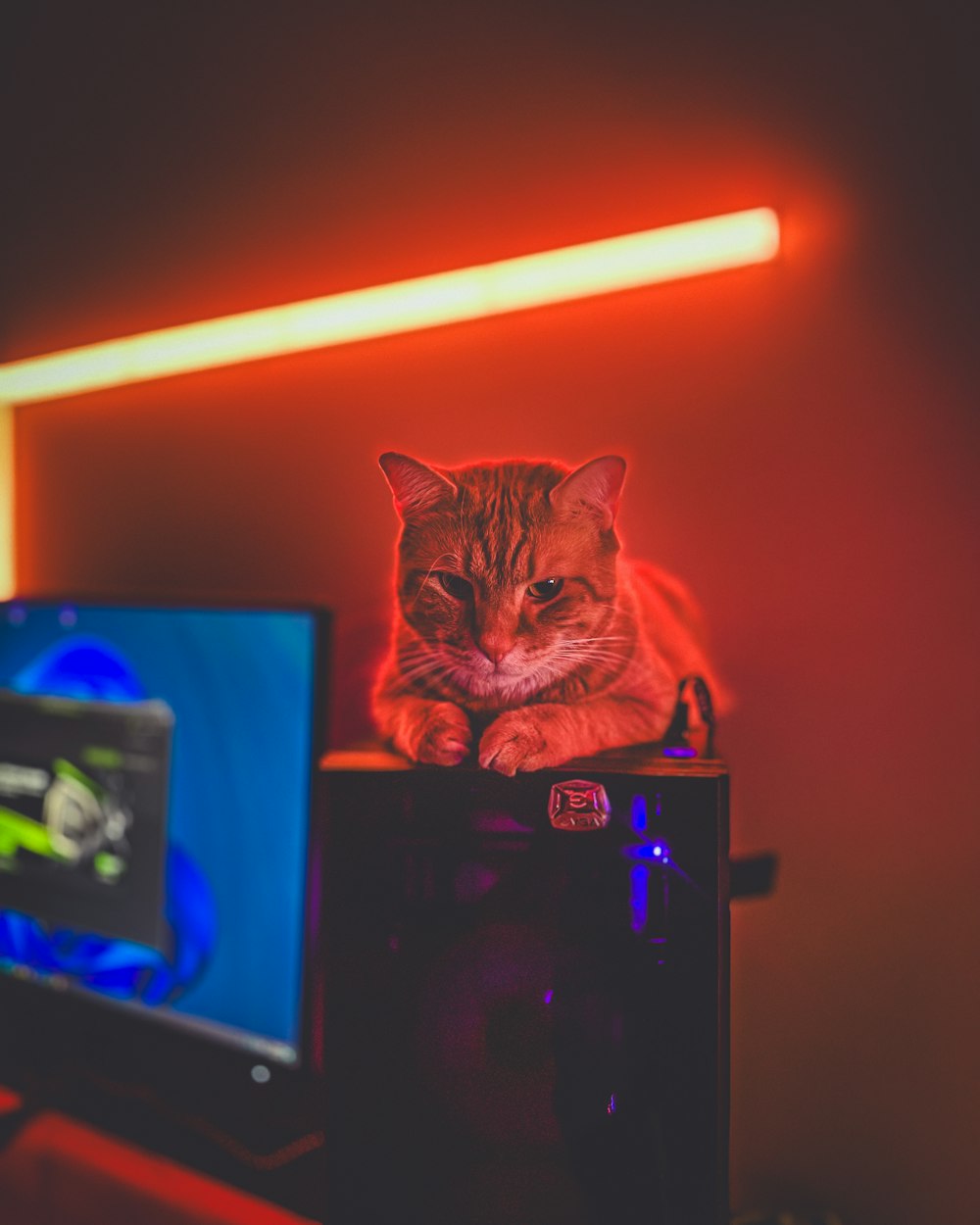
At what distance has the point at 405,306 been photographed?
898 mm

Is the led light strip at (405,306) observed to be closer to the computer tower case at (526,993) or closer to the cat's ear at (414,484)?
the cat's ear at (414,484)

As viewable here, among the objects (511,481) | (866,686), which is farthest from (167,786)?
(866,686)

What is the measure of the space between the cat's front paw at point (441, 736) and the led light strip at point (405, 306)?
18.5 inches

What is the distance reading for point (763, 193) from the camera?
29.5 inches

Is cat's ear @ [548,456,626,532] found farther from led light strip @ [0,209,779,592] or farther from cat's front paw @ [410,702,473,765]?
led light strip @ [0,209,779,592]

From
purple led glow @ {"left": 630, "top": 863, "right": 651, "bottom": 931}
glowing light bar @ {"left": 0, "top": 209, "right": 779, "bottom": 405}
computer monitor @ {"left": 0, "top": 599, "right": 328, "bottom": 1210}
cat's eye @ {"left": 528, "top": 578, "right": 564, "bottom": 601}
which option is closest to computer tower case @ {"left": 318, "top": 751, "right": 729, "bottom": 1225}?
purple led glow @ {"left": 630, "top": 863, "right": 651, "bottom": 931}

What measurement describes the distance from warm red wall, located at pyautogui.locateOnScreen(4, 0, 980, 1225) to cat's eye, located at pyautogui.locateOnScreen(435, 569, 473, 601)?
288 millimetres

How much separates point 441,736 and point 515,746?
0.05 m

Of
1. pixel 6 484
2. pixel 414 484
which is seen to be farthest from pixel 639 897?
pixel 6 484

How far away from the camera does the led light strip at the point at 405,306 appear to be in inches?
29.8

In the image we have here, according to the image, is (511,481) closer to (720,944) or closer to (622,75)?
(720,944)

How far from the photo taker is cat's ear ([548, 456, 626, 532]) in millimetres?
552

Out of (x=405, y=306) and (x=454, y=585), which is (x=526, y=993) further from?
(x=405, y=306)

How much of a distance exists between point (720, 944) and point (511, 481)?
1.04 feet
